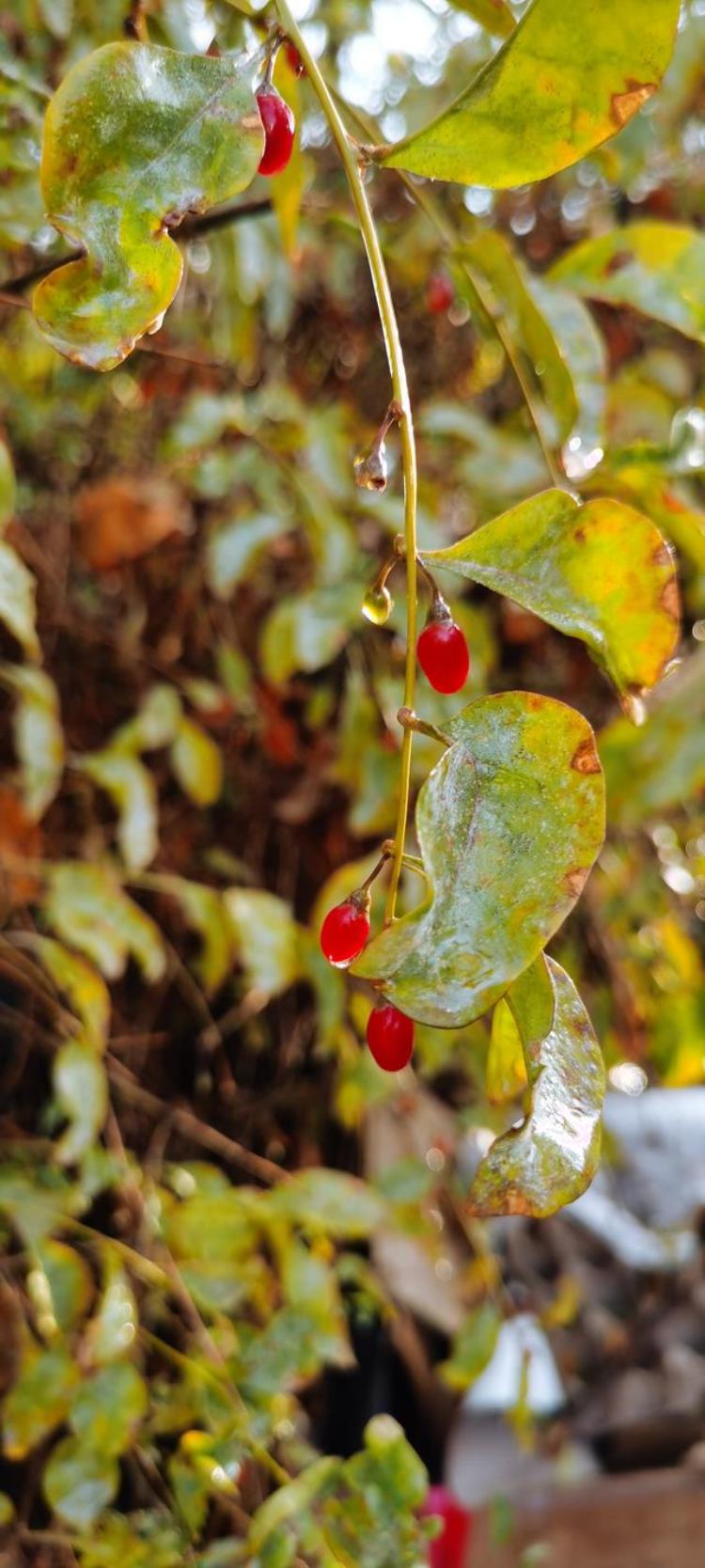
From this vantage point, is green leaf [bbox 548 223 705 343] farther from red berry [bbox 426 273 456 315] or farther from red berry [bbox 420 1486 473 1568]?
red berry [bbox 420 1486 473 1568]

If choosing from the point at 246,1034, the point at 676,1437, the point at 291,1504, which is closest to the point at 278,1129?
the point at 246,1034

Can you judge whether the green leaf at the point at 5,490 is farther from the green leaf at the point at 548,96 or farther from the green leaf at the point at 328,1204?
the green leaf at the point at 328,1204

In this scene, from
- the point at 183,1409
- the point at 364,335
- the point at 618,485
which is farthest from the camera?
the point at 364,335

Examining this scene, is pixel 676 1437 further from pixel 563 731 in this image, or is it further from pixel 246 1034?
pixel 563 731

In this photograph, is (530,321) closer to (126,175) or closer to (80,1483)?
(126,175)

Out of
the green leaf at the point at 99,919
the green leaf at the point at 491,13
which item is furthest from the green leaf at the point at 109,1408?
the green leaf at the point at 491,13

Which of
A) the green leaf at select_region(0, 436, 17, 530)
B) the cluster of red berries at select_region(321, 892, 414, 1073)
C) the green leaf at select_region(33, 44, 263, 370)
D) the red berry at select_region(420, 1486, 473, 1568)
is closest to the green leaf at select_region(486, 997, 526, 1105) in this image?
the cluster of red berries at select_region(321, 892, 414, 1073)
